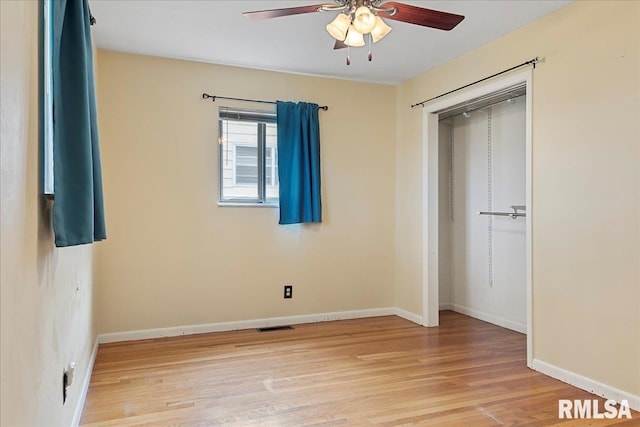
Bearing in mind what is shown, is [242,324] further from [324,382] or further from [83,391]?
[83,391]

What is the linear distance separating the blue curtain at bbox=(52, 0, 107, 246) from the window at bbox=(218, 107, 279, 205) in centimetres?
246

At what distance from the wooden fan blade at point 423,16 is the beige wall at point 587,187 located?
106 cm

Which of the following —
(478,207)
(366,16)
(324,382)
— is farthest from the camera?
(478,207)

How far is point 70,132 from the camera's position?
5.37ft

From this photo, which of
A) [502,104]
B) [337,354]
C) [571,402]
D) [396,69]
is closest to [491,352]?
[571,402]

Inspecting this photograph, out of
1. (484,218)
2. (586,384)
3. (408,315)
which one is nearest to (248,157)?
(408,315)

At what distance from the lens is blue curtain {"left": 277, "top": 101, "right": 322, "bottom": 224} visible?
4336mm

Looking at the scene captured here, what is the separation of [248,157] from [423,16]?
2425 mm

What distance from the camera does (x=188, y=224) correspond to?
407 cm

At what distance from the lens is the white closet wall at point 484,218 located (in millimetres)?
4266

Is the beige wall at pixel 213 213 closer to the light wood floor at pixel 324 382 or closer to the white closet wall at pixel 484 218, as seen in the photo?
the light wood floor at pixel 324 382

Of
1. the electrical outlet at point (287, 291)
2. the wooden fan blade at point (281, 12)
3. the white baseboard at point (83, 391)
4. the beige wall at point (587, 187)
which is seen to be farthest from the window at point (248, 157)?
the beige wall at point (587, 187)

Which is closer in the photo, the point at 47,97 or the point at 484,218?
the point at 47,97

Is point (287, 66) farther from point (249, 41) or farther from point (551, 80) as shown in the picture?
point (551, 80)
